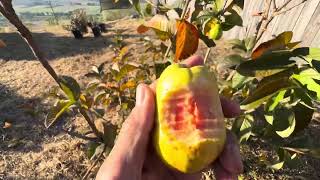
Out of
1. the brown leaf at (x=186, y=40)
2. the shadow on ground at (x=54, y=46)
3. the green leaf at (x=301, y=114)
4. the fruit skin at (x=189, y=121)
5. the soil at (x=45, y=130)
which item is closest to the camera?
the fruit skin at (x=189, y=121)

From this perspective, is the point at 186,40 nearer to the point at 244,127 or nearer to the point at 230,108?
the point at 230,108

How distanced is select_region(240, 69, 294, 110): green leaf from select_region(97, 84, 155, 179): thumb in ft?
1.02

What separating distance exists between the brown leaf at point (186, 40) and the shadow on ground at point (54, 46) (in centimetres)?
300

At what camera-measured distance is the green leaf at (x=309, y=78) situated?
1.10 meters

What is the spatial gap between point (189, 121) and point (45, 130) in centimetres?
189

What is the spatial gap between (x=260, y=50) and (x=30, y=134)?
75.1 inches

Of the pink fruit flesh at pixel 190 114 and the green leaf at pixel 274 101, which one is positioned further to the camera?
the green leaf at pixel 274 101

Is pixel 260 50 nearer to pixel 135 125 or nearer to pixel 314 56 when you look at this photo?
pixel 314 56

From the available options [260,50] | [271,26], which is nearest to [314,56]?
[260,50]

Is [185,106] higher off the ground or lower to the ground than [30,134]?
higher

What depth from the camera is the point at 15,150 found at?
2.59 meters

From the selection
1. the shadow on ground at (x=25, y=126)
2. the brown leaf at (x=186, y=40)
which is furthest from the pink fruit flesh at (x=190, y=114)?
the shadow on ground at (x=25, y=126)

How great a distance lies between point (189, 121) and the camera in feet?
3.61

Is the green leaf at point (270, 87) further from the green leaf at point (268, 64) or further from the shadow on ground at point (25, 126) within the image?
the shadow on ground at point (25, 126)
